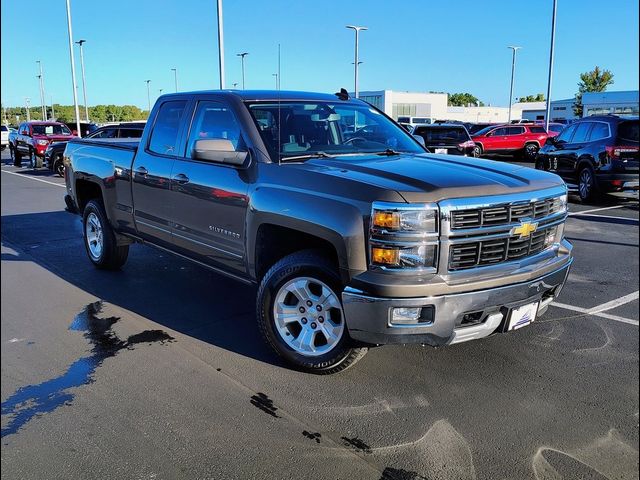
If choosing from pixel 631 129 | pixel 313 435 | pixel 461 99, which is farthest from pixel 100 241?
pixel 461 99

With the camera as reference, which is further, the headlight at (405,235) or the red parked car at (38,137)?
the red parked car at (38,137)

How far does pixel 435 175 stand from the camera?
12.0ft

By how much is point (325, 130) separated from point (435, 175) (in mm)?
1422

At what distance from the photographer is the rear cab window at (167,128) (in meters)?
5.21

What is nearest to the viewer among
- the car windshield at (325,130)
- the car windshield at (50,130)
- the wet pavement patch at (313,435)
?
the wet pavement patch at (313,435)

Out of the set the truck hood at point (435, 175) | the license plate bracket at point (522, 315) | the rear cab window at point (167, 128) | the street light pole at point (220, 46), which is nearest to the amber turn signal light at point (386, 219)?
the truck hood at point (435, 175)

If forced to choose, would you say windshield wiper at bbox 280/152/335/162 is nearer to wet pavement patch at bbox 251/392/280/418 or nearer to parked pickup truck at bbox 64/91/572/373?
parked pickup truck at bbox 64/91/572/373

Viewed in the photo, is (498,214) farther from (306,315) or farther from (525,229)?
(306,315)

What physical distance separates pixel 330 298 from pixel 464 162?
1.47m

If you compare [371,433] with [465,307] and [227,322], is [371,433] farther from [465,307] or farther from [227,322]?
[227,322]

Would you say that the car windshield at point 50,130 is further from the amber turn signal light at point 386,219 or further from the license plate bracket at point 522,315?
the license plate bracket at point 522,315

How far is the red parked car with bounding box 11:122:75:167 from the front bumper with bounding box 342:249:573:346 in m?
21.2

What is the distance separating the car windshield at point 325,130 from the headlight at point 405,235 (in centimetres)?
124

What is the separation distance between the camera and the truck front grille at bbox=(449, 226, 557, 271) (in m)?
3.39
